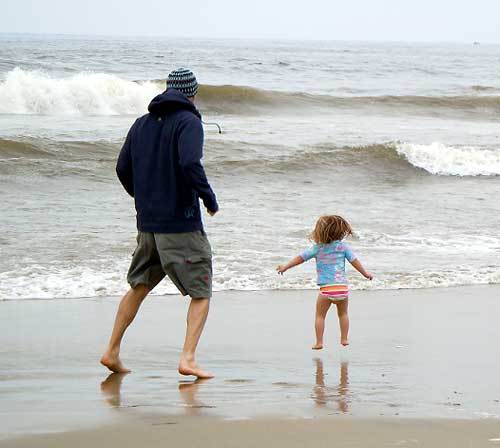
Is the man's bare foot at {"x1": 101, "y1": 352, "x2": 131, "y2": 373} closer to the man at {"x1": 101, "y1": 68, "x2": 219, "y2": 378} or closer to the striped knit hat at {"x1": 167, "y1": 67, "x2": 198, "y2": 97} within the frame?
the man at {"x1": 101, "y1": 68, "x2": 219, "y2": 378}

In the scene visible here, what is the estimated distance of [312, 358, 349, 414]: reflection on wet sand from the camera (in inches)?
184

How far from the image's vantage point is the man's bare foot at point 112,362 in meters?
5.30

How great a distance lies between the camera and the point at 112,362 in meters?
5.31

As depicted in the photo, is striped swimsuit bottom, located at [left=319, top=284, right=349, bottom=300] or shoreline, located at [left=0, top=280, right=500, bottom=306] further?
shoreline, located at [left=0, top=280, right=500, bottom=306]

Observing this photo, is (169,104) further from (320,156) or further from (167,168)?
(320,156)

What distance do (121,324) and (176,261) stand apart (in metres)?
0.54

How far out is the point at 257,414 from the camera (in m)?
4.35

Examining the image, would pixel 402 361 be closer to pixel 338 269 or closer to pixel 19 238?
pixel 338 269

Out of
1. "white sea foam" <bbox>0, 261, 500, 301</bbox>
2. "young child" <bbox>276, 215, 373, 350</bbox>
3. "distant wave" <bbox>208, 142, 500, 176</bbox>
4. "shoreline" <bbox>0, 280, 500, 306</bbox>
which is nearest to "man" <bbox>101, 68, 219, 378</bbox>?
"young child" <bbox>276, 215, 373, 350</bbox>

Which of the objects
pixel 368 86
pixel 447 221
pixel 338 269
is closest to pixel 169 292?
pixel 338 269

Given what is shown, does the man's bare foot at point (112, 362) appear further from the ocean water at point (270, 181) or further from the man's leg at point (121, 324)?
the ocean water at point (270, 181)

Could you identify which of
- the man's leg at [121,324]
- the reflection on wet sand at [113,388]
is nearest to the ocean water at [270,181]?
the man's leg at [121,324]

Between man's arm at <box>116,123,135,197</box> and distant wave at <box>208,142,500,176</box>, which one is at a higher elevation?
man's arm at <box>116,123,135,197</box>

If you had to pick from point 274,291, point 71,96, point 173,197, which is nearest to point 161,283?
point 274,291
